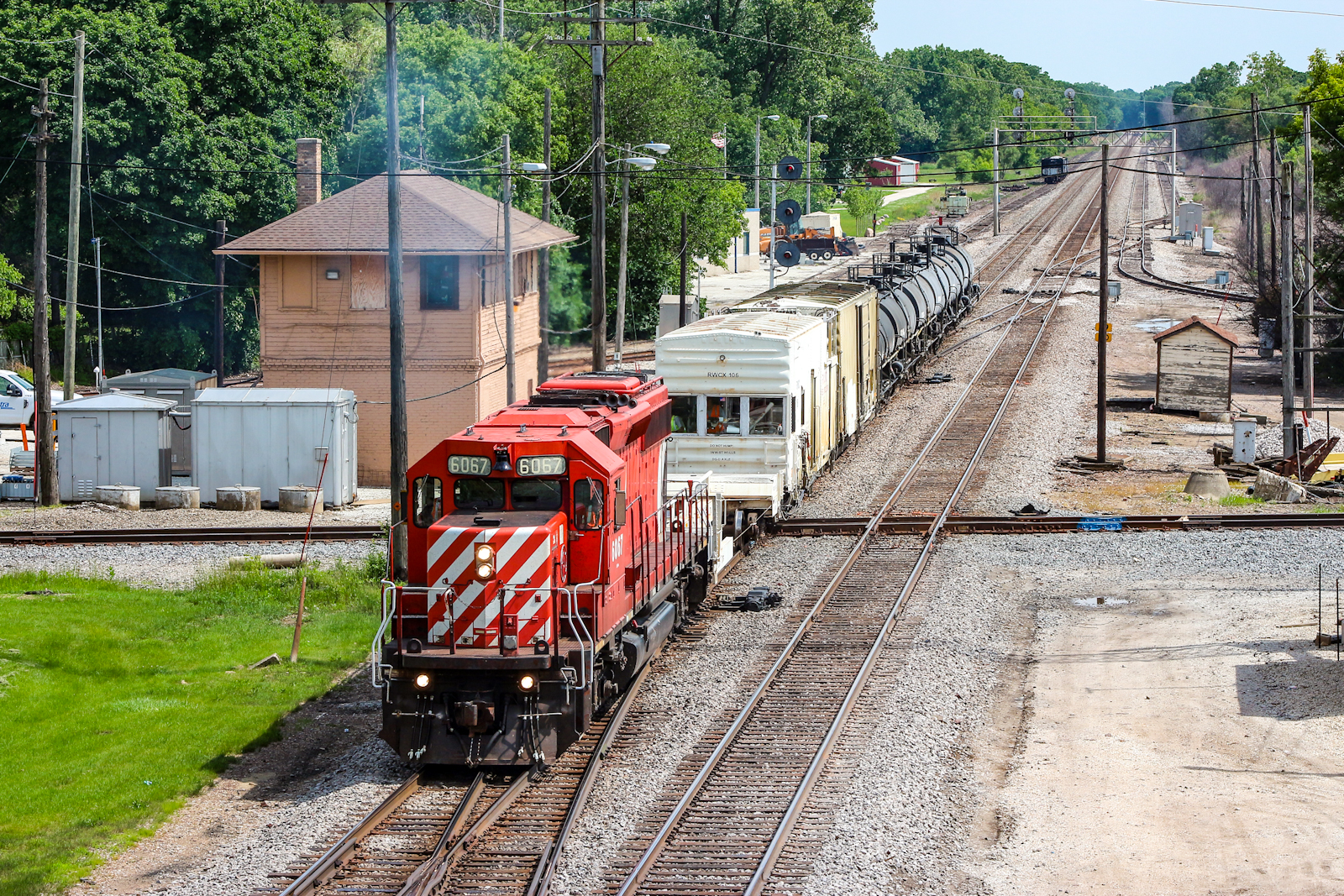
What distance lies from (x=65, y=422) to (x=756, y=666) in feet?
73.1

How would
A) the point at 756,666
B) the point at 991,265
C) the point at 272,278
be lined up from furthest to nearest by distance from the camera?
the point at 991,265, the point at 272,278, the point at 756,666

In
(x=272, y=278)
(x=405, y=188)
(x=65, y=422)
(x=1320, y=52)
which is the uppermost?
(x=1320, y=52)

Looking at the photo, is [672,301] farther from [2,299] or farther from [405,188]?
[2,299]

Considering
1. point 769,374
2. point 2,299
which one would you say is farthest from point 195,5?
point 769,374

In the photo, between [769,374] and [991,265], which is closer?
[769,374]

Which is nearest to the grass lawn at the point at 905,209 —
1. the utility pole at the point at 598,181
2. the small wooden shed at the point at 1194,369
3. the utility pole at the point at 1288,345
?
the small wooden shed at the point at 1194,369

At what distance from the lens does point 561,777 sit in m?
14.7

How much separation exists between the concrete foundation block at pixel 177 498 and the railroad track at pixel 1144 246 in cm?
3567

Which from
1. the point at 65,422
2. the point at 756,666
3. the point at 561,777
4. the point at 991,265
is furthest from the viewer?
the point at 991,265

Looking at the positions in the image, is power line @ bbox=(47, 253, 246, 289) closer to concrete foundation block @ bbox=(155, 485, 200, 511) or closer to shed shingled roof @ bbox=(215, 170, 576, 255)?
shed shingled roof @ bbox=(215, 170, 576, 255)

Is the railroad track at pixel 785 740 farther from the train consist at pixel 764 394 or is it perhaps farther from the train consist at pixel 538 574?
the train consist at pixel 764 394

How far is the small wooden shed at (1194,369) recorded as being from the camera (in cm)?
4297

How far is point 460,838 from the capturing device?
12.8 metres

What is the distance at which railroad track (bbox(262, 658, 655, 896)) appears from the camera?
1194 centimetres
